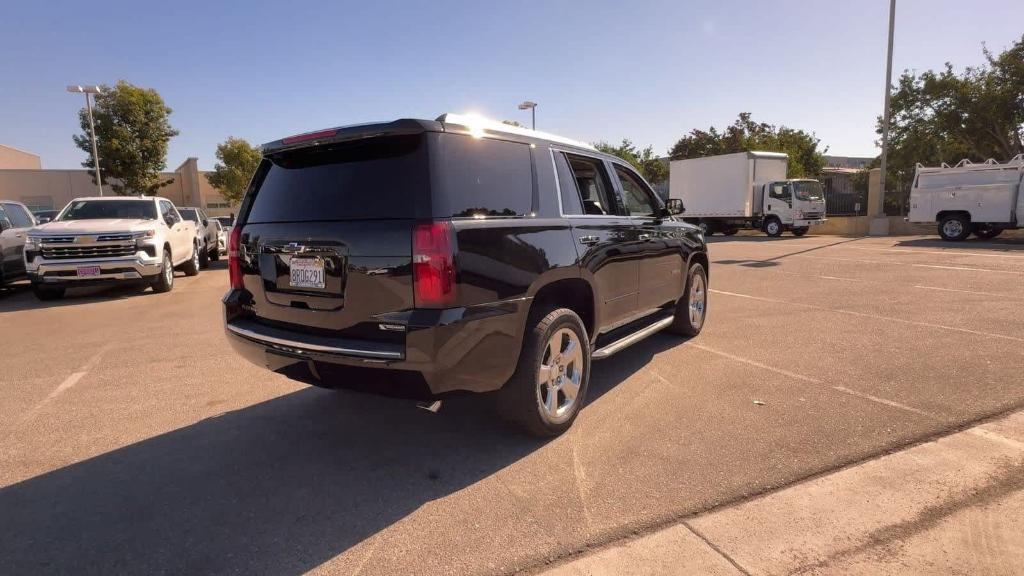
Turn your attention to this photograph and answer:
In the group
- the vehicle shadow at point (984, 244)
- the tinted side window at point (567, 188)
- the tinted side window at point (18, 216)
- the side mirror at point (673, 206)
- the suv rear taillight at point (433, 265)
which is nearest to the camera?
the suv rear taillight at point (433, 265)

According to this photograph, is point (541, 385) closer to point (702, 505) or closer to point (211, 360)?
point (702, 505)

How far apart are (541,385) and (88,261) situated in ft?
30.8

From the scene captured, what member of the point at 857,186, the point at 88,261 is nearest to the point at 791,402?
the point at 88,261

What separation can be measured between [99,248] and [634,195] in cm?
918

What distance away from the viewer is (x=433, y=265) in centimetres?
296

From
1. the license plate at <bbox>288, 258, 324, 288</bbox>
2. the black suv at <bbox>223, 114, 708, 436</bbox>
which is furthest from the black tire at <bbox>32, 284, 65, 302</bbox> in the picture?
the license plate at <bbox>288, 258, 324, 288</bbox>

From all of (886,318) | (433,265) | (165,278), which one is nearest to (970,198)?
(886,318)

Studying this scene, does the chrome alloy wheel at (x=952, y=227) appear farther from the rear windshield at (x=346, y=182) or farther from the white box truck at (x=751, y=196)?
the rear windshield at (x=346, y=182)

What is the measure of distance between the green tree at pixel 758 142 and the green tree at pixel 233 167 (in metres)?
34.9

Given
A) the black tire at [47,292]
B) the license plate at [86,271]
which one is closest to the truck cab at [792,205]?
the license plate at [86,271]

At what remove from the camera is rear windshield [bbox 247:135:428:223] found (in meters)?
3.14

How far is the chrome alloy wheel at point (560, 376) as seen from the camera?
3.65 metres

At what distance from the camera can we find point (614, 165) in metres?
5.12

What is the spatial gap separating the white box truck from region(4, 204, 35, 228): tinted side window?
20.5m
